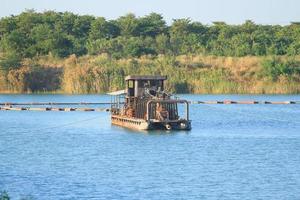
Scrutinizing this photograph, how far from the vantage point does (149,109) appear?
169 ft

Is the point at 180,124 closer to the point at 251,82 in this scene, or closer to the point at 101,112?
the point at 101,112

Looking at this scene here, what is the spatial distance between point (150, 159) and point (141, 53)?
63.9 meters

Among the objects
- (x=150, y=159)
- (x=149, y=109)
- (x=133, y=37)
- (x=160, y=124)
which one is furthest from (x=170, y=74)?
(x=150, y=159)

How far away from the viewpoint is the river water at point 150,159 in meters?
33.1

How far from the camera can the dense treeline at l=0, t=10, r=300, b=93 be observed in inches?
3529

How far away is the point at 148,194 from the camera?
3244cm

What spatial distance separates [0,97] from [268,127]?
39.4 meters

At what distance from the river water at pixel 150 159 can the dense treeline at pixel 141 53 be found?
2396 centimetres

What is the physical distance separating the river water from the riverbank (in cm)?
2261

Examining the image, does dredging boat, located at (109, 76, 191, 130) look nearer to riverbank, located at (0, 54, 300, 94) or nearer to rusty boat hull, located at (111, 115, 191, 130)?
rusty boat hull, located at (111, 115, 191, 130)

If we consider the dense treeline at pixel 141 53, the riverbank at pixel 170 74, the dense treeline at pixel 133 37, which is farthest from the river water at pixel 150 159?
the dense treeline at pixel 133 37

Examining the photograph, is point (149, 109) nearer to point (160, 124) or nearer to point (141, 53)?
point (160, 124)

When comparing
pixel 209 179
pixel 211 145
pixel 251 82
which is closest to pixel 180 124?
pixel 211 145

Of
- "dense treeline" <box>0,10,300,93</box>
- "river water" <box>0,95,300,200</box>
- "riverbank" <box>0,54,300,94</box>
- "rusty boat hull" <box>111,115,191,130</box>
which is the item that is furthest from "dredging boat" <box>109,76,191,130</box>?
"dense treeline" <box>0,10,300,93</box>
